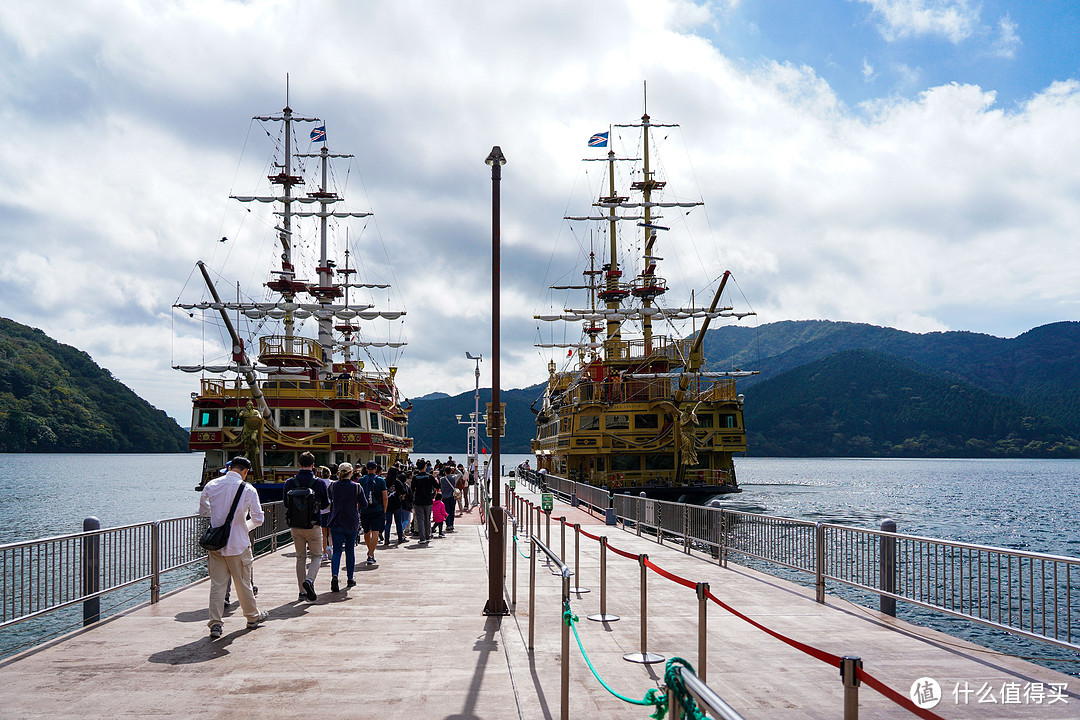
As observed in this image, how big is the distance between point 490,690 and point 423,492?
1154cm

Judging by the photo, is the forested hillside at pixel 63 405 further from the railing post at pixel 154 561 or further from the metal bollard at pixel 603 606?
the metal bollard at pixel 603 606

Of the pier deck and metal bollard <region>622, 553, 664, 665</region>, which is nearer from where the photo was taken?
the pier deck

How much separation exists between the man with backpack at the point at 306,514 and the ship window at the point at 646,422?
3400cm

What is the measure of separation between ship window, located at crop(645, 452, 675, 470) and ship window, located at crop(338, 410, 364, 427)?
15.9 m

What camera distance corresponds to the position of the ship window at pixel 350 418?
38625 mm

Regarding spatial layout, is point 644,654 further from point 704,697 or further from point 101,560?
point 101,560

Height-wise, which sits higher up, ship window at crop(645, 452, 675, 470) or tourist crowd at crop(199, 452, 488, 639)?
tourist crowd at crop(199, 452, 488, 639)

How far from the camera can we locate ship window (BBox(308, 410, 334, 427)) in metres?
38.6

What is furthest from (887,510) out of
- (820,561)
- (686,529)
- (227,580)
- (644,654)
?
(227,580)

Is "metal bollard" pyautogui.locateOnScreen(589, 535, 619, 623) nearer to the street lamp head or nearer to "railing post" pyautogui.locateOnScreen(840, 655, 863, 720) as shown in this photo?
the street lamp head

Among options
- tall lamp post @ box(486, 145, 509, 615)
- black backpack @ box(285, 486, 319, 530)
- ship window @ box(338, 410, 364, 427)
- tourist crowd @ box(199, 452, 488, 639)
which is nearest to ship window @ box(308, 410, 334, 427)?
ship window @ box(338, 410, 364, 427)

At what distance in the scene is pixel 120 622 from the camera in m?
9.07

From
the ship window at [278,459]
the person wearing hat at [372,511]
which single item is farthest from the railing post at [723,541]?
the ship window at [278,459]

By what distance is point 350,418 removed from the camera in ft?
128
